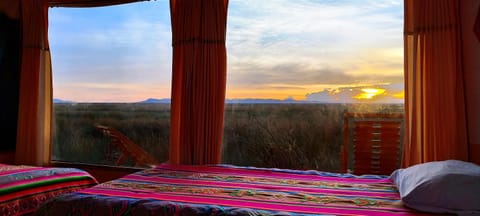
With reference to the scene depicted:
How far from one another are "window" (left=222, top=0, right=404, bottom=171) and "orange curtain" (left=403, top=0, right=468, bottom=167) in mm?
370

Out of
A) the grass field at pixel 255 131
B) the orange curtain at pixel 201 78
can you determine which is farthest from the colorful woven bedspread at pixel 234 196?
the grass field at pixel 255 131

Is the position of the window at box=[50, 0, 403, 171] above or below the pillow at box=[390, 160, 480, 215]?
above

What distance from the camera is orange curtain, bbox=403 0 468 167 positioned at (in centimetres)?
232

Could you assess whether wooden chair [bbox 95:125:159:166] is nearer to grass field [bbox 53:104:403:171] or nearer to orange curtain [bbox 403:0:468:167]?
grass field [bbox 53:104:403:171]

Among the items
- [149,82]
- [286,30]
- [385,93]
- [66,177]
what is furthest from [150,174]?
[385,93]

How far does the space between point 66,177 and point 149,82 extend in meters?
1.30

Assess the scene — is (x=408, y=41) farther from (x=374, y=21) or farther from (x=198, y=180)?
(x=198, y=180)

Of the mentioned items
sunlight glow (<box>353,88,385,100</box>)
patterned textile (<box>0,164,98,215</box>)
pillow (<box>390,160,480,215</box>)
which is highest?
sunlight glow (<box>353,88,385,100</box>)

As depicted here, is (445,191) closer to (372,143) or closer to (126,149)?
(372,143)

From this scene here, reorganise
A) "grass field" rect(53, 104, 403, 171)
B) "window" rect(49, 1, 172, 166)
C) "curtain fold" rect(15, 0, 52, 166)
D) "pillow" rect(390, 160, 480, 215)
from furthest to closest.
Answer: "curtain fold" rect(15, 0, 52, 166) < "window" rect(49, 1, 172, 166) < "grass field" rect(53, 104, 403, 171) < "pillow" rect(390, 160, 480, 215)

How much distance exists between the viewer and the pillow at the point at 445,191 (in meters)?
1.52

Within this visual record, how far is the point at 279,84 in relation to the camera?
3.13 metres

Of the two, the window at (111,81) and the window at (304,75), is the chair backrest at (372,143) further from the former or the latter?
the window at (111,81)

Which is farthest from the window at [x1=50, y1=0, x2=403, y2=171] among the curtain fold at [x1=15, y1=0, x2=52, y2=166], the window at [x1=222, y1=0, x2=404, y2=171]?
the curtain fold at [x1=15, y1=0, x2=52, y2=166]
